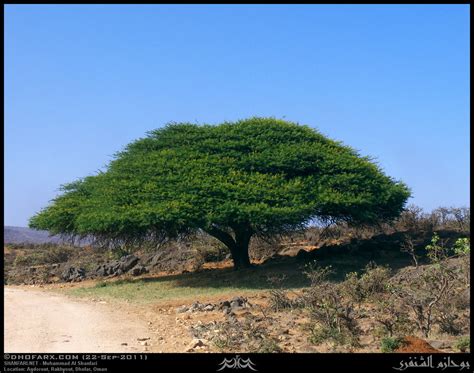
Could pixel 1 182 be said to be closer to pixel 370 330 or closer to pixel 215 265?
pixel 370 330

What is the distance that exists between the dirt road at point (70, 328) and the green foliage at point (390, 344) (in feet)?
13.1

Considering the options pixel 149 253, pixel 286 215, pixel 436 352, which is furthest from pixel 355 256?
pixel 436 352

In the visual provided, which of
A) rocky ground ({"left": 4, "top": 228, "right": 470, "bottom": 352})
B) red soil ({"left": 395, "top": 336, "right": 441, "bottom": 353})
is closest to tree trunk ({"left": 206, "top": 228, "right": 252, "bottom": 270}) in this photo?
rocky ground ({"left": 4, "top": 228, "right": 470, "bottom": 352})

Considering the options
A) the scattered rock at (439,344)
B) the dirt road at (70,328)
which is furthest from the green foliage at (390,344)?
the dirt road at (70,328)

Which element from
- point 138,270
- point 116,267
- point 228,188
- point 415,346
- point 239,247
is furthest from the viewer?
point 116,267

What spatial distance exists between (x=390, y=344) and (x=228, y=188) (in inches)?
463

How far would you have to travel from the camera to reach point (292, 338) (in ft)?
34.1

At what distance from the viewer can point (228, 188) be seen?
65.7 feet

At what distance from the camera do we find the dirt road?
9797mm

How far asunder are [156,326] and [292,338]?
3.48 meters

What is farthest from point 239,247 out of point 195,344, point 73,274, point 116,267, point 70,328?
point 195,344

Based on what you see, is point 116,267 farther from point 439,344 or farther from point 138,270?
point 439,344

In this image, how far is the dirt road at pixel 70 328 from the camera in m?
9.80

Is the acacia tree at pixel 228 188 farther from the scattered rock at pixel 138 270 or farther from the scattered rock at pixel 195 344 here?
the scattered rock at pixel 195 344
